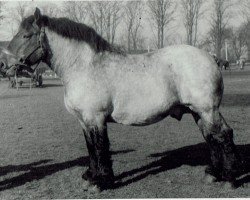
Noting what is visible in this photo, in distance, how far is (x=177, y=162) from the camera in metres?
7.08

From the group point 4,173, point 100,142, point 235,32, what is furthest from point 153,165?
point 235,32

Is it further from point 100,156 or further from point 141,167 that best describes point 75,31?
point 141,167

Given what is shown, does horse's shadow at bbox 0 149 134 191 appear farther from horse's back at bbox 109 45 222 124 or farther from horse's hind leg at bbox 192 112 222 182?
horse's hind leg at bbox 192 112 222 182

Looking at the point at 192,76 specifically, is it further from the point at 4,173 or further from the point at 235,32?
the point at 235,32

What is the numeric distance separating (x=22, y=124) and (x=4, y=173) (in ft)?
21.4

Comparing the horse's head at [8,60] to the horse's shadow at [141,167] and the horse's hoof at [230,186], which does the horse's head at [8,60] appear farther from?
the horse's hoof at [230,186]

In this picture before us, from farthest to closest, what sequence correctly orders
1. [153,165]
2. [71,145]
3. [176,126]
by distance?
[176,126]
[71,145]
[153,165]

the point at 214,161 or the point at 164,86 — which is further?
the point at 214,161

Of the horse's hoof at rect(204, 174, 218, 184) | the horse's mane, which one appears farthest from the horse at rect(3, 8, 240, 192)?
the horse's hoof at rect(204, 174, 218, 184)

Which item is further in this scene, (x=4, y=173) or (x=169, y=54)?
(x=4, y=173)

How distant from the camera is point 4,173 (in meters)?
6.64

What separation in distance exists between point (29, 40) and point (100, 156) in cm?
215

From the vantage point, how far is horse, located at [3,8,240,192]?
17.6 ft

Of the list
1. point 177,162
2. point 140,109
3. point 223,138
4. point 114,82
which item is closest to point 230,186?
point 223,138
